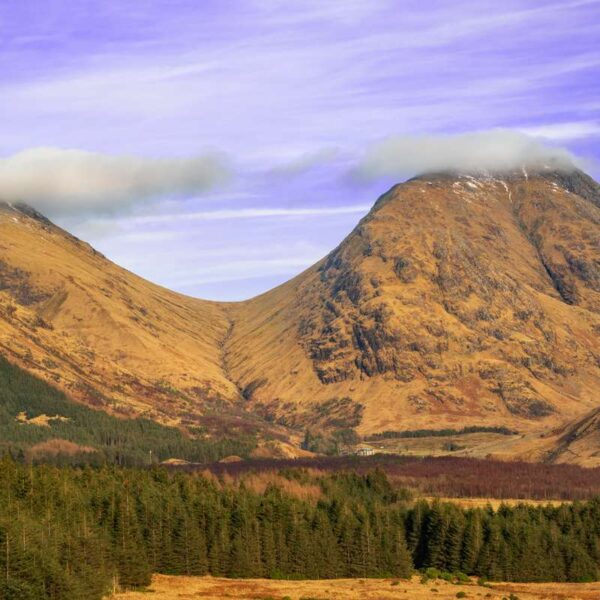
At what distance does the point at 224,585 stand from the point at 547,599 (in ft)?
Result: 141

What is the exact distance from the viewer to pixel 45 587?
124 m

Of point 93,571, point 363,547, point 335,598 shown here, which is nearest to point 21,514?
point 93,571

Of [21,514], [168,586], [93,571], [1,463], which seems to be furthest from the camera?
[1,463]

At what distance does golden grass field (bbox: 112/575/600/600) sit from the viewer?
152 meters

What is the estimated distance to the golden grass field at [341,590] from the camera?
5979 inches

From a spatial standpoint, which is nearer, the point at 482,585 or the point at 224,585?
the point at 224,585

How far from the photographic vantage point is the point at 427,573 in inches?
7736

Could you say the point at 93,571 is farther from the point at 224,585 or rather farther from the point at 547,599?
the point at 547,599

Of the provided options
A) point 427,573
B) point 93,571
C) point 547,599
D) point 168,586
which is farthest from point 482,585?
point 93,571

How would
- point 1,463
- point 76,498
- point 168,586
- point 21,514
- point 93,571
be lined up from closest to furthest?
point 93,571 → point 21,514 → point 168,586 → point 76,498 → point 1,463

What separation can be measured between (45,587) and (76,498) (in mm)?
56952

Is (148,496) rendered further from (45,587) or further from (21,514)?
(45,587)

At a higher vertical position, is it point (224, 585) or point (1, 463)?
point (1, 463)

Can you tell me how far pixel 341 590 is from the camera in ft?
543
